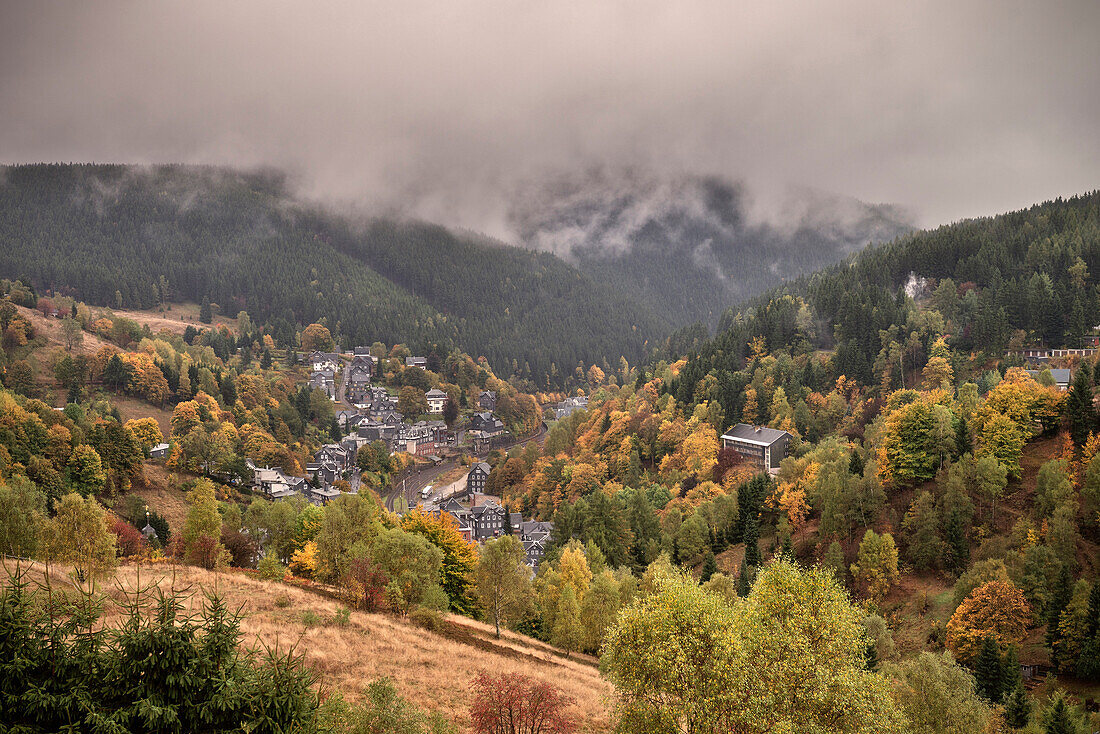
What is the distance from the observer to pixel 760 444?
9594 cm

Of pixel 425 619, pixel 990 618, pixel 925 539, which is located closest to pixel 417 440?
pixel 925 539

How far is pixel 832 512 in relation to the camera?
61.8 metres

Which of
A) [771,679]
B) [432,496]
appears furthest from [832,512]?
[432,496]

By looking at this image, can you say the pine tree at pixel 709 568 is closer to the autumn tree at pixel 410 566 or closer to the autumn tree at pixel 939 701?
the autumn tree at pixel 410 566

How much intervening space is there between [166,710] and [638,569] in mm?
63083

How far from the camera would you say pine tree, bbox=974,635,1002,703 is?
39344 mm

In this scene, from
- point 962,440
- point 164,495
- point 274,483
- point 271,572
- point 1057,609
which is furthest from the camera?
point 274,483

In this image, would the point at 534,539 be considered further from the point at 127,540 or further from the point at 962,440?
the point at 962,440

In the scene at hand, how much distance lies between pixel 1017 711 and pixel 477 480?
4031 inches

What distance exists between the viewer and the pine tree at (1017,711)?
122 feet

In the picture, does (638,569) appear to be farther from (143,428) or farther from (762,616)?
(143,428)

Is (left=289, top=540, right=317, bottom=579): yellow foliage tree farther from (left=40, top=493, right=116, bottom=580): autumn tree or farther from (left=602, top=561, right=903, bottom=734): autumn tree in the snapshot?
(left=602, top=561, right=903, bottom=734): autumn tree

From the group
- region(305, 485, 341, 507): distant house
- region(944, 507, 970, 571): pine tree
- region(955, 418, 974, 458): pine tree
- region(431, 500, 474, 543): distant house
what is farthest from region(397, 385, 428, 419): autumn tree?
region(944, 507, 970, 571): pine tree

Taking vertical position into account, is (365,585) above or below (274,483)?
below
